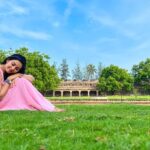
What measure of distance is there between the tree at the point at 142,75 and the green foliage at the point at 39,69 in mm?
29433

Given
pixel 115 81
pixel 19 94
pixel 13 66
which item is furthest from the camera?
pixel 115 81

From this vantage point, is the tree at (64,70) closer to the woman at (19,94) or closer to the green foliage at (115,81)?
the green foliage at (115,81)

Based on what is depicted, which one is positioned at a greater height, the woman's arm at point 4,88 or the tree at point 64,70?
the tree at point 64,70

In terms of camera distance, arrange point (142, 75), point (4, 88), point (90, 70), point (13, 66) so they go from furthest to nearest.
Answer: point (90, 70)
point (142, 75)
point (13, 66)
point (4, 88)

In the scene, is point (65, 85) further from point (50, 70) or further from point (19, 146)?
point (19, 146)

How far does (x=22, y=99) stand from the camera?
990 cm

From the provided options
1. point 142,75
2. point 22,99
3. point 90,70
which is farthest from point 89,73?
point 22,99

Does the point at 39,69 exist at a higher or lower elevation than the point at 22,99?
higher

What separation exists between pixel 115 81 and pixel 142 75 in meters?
8.43

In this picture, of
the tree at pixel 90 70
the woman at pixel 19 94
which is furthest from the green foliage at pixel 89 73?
the woman at pixel 19 94

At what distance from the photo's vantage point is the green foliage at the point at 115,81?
86000 mm

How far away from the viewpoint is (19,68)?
934 cm

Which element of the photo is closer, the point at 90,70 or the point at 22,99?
the point at 22,99

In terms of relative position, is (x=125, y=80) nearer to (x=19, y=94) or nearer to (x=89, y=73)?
(x=89, y=73)
